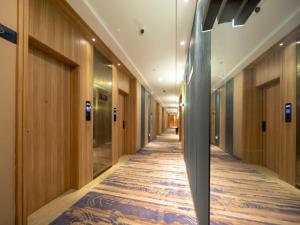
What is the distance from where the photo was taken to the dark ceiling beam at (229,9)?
3.04ft

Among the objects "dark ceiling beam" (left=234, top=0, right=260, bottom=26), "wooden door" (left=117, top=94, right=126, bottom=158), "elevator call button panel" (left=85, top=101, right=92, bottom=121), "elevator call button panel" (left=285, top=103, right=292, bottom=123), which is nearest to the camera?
"dark ceiling beam" (left=234, top=0, right=260, bottom=26)

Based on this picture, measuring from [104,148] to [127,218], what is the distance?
6.66 feet

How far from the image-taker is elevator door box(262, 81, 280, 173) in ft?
5.89

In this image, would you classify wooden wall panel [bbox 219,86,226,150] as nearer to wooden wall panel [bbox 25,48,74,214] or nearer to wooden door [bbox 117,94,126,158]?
wooden wall panel [bbox 25,48,74,214]

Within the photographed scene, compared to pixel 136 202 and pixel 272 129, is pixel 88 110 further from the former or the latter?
pixel 272 129

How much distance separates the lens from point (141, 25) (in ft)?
9.02

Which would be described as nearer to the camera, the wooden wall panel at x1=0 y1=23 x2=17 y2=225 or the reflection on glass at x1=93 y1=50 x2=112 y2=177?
the wooden wall panel at x1=0 y1=23 x2=17 y2=225

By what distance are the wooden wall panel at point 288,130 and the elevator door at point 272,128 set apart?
0.19 ft

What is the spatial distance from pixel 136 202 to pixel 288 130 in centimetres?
243

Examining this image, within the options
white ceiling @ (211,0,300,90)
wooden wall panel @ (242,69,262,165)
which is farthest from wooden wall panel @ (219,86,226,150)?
white ceiling @ (211,0,300,90)

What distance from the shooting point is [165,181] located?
3.14 metres

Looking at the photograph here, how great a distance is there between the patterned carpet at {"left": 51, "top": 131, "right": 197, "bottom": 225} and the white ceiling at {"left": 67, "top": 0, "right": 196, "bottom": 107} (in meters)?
3.23

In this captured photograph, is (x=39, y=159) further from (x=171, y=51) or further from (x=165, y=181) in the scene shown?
(x=171, y=51)

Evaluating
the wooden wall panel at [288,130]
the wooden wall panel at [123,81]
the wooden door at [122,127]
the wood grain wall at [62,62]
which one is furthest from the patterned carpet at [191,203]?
the wooden wall panel at [123,81]
